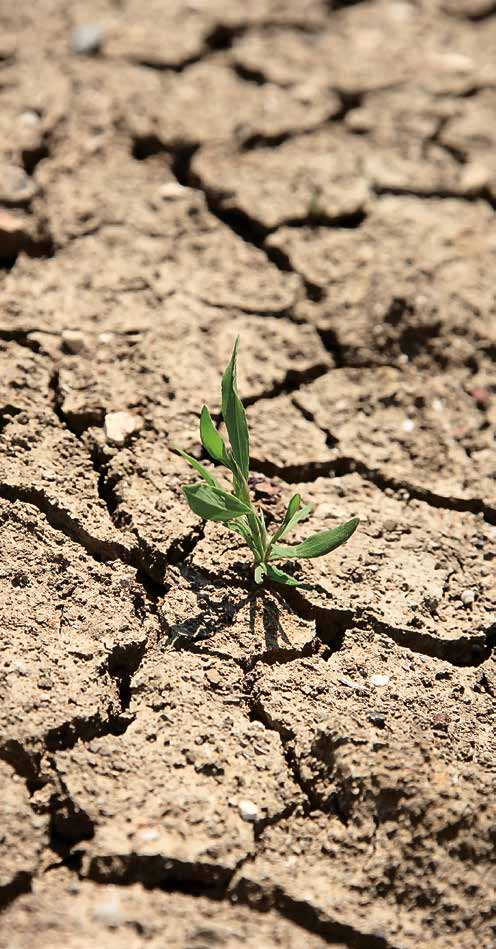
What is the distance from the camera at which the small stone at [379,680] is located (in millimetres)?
1898

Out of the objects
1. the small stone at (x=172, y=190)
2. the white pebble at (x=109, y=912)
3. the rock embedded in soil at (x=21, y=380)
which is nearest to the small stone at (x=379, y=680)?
the white pebble at (x=109, y=912)

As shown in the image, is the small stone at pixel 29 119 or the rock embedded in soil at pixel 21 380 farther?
the small stone at pixel 29 119

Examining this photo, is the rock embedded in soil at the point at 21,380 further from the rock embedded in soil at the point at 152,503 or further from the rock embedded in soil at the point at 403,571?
the rock embedded in soil at the point at 403,571

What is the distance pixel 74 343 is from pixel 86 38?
1563 millimetres

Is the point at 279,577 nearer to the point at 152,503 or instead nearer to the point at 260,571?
the point at 260,571

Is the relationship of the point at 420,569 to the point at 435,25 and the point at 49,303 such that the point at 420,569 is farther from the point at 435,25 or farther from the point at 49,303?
the point at 435,25

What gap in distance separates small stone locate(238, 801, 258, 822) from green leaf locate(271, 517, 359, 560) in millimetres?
526

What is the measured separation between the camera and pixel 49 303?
251 cm

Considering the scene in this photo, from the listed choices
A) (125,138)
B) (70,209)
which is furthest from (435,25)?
(70,209)

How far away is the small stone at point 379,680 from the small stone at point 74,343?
3.75 feet

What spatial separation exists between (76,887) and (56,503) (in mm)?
823

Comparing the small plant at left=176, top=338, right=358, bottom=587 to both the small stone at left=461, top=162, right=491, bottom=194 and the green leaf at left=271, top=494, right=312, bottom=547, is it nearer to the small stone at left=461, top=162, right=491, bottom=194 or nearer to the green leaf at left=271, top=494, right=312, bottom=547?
the green leaf at left=271, top=494, right=312, bottom=547

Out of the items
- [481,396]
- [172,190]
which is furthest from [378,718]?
[172,190]

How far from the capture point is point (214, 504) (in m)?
1.91
